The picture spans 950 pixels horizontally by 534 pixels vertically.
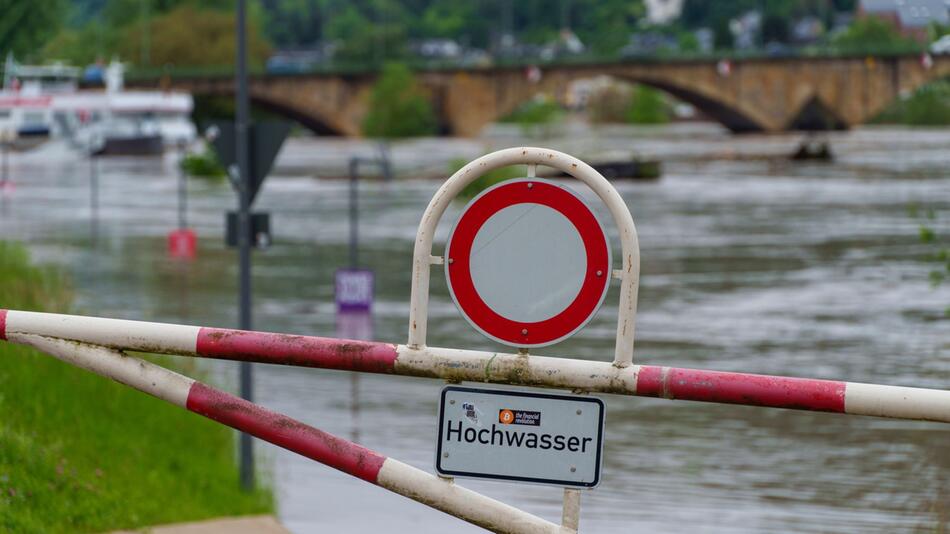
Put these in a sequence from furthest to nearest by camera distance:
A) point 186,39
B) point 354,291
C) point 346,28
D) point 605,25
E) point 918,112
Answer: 1. point 605,25
2. point 346,28
3. point 918,112
4. point 186,39
5. point 354,291

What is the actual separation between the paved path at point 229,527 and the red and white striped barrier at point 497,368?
2855mm

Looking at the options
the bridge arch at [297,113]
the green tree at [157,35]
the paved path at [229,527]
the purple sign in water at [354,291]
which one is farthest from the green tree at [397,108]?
the paved path at [229,527]

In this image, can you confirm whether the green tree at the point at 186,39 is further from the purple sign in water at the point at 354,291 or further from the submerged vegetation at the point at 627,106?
the purple sign in water at the point at 354,291

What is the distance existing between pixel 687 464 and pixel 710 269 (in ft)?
58.6

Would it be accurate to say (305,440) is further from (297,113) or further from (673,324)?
(297,113)

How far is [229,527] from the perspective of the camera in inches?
321

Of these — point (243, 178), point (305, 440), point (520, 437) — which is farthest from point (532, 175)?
point (243, 178)

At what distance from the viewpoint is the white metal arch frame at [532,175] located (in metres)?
4.64

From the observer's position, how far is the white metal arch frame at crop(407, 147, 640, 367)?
4641 mm

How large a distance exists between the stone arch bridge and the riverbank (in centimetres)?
8886

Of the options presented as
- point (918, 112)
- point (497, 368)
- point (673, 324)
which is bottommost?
point (673, 324)

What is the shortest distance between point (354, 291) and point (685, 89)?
3499 inches

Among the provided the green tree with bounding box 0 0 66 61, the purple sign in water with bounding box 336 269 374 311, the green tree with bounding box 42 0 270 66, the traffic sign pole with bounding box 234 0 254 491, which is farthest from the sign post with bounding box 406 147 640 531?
the green tree with bounding box 42 0 270 66

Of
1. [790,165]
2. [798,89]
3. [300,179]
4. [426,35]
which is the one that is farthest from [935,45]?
[426,35]
